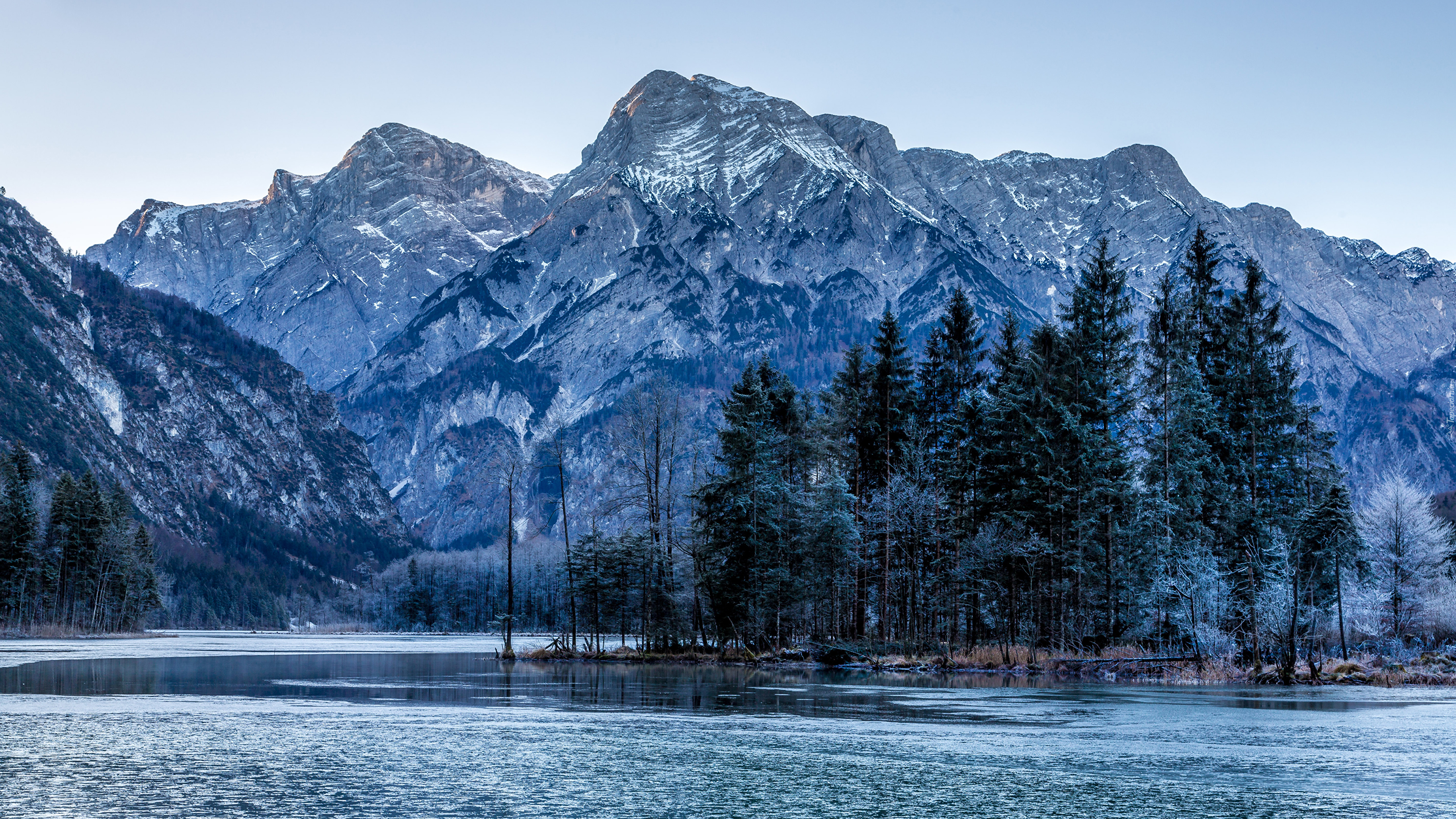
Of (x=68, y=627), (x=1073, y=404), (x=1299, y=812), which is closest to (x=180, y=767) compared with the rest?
(x=1299, y=812)

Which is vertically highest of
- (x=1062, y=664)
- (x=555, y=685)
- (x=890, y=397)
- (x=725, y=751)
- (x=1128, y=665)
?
(x=890, y=397)

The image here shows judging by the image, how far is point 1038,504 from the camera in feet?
172

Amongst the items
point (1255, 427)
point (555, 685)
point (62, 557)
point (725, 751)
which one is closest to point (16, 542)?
point (62, 557)

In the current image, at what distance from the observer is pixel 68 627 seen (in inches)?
4702

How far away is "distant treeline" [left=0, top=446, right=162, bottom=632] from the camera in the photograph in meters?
113

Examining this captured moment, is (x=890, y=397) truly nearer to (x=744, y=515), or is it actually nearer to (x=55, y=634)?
(x=744, y=515)

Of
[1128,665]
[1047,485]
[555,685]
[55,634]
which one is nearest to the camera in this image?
[555,685]

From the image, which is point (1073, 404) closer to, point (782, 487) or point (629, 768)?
point (782, 487)

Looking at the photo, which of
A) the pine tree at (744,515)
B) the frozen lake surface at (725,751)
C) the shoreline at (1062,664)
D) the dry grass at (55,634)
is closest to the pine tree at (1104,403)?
the shoreline at (1062,664)

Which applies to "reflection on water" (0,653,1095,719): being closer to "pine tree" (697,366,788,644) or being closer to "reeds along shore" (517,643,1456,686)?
"reeds along shore" (517,643,1456,686)

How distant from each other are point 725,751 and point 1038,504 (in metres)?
32.1

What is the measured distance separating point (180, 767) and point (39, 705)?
15.1 metres

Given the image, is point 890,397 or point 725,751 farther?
point 890,397

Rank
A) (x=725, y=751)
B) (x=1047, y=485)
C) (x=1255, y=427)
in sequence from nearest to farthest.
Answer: (x=725, y=751) < (x=1047, y=485) < (x=1255, y=427)
